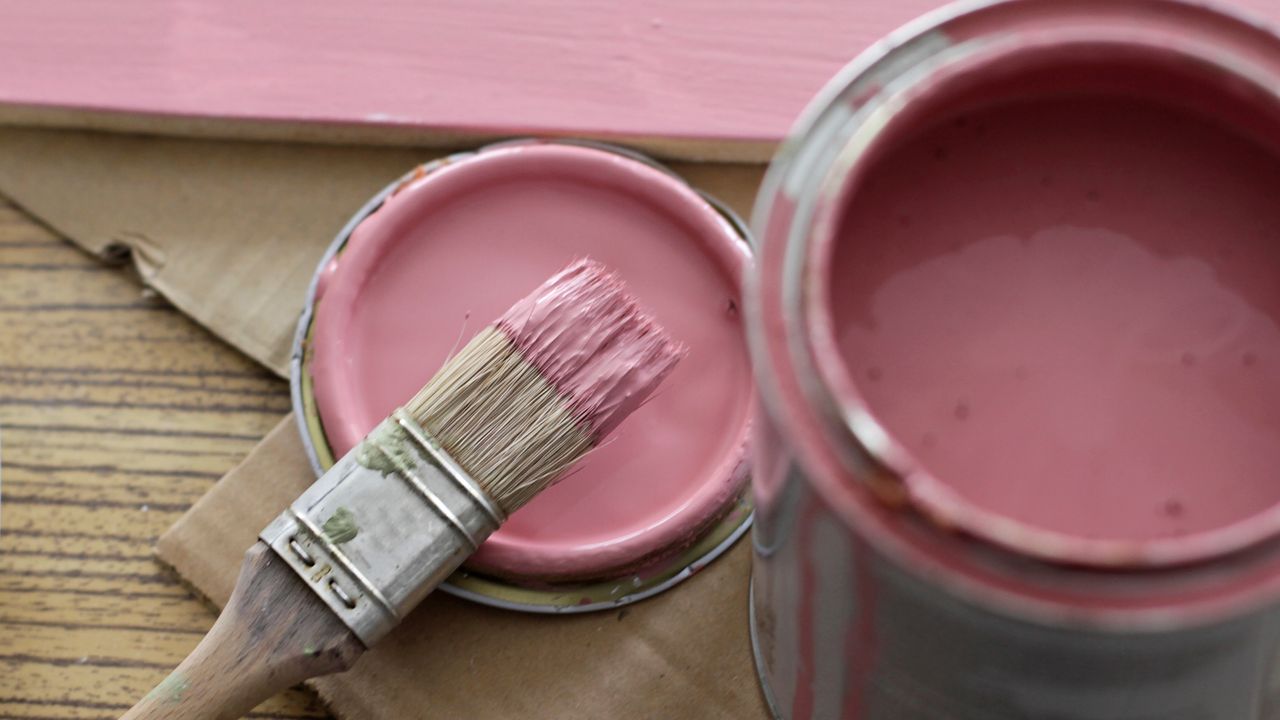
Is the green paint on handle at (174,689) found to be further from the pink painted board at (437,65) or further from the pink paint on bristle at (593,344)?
the pink painted board at (437,65)

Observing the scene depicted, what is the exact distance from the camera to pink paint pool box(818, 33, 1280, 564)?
21.2 inches

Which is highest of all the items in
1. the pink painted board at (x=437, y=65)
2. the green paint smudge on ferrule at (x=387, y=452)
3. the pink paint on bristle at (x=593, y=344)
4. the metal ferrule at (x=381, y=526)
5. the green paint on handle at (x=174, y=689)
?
the pink painted board at (x=437, y=65)

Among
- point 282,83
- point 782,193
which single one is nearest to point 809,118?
point 782,193

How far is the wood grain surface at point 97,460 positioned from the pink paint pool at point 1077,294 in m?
0.52

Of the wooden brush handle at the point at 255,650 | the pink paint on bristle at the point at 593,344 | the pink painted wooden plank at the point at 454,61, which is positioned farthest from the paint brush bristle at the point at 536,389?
the pink painted wooden plank at the point at 454,61

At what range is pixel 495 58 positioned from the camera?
Answer: 3.19 ft

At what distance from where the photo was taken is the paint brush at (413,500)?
75 cm

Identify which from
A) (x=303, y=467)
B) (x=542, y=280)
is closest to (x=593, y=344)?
(x=542, y=280)

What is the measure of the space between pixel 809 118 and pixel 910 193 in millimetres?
64

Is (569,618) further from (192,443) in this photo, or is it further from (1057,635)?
(1057,635)

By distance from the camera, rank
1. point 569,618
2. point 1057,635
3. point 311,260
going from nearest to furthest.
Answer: point 1057,635 < point 569,618 < point 311,260

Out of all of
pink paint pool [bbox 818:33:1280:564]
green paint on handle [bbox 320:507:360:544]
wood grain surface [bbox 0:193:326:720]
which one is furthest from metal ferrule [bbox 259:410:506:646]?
pink paint pool [bbox 818:33:1280:564]

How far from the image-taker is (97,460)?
0.93 meters

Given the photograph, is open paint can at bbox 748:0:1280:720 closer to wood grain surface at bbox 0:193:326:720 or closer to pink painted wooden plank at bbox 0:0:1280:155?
pink painted wooden plank at bbox 0:0:1280:155
